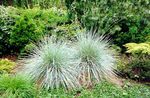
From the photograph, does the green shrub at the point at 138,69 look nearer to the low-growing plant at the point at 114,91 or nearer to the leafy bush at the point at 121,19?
the low-growing plant at the point at 114,91

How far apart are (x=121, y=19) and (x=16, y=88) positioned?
3.51 m

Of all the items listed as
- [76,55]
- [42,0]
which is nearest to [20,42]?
[76,55]

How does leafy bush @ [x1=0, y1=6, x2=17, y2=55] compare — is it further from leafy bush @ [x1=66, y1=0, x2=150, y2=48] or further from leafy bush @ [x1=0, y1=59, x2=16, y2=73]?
leafy bush @ [x1=66, y1=0, x2=150, y2=48]

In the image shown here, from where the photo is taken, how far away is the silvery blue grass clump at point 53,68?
6504 mm

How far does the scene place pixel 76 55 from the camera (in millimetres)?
6992

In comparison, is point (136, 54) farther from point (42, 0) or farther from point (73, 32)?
point (42, 0)

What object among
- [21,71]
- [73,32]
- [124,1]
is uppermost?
[124,1]

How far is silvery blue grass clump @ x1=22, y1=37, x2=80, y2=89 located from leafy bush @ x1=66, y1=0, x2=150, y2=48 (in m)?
1.78

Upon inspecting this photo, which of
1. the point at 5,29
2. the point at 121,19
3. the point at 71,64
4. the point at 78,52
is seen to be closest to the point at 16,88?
the point at 71,64

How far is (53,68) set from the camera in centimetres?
657

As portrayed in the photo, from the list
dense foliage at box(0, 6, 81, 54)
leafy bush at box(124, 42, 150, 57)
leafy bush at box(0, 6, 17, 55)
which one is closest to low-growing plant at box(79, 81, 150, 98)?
leafy bush at box(124, 42, 150, 57)

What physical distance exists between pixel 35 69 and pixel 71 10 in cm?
292

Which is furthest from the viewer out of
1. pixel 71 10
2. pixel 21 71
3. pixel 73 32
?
pixel 71 10

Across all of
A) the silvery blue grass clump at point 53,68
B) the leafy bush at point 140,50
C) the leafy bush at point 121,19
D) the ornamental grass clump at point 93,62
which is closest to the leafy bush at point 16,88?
the silvery blue grass clump at point 53,68
